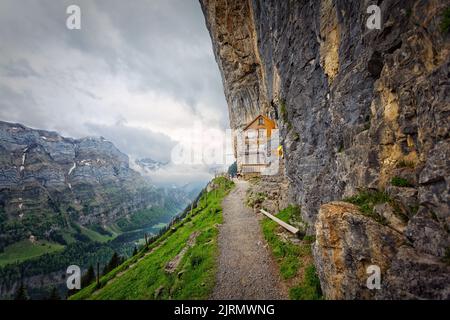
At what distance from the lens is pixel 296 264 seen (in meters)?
12.5

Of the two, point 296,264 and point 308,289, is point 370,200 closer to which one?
point 308,289

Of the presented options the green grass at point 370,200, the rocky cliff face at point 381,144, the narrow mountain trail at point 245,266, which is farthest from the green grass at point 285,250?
the green grass at point 370,200

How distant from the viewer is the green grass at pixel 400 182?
8234mm

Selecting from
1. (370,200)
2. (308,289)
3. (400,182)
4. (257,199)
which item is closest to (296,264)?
(308,289)

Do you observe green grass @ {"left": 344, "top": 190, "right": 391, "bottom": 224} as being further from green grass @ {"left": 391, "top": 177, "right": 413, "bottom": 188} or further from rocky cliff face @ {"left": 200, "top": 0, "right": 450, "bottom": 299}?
green grass @ {"left": 391, "top": 177, "right": 413, "bottom": 188}

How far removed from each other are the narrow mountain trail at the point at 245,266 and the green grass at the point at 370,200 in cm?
594

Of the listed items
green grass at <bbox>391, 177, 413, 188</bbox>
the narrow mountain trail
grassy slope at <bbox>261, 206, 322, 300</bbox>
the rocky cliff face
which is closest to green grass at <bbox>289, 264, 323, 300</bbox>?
grassy slope at <bbox>261, 206, 322, 300</bbox>

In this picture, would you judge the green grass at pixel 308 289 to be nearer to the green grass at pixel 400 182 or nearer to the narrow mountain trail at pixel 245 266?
the narrow mountain trail at pixel 245 266

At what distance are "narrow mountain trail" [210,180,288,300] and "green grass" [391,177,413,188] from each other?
7.53 meters

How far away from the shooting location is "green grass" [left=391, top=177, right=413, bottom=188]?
27.0 ft

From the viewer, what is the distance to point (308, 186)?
17.2 meters

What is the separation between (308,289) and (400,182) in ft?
21.9
